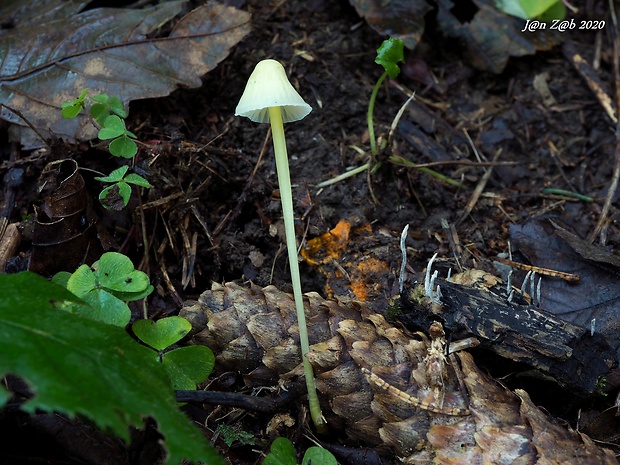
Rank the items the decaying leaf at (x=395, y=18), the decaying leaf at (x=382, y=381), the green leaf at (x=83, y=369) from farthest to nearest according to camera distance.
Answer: the decaying leaf at (x=395, y=18) → the decaying leaf at (x=382, y=381) → the green leaf at (x=83, y=369)

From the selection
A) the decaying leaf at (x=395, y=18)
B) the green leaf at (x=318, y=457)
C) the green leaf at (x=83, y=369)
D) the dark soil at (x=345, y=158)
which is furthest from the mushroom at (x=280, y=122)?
the decaying leaf at (x=395, y=18)

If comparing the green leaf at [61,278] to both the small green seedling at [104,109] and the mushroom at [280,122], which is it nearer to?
the small green seedling at [104,109]

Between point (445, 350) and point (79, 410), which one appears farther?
point (445, 350)

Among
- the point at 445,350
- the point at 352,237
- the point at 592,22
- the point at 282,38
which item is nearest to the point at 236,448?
the point at 445,350

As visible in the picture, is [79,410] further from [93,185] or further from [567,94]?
[567,94]

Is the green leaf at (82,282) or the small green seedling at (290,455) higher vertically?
the green leaf at (82,282)

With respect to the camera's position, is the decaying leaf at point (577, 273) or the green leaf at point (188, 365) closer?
the green leaf at point (188, 365)
